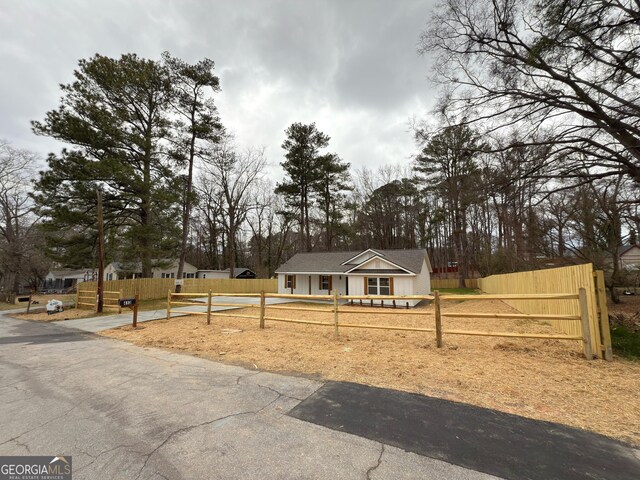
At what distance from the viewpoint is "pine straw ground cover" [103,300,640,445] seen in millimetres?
3291

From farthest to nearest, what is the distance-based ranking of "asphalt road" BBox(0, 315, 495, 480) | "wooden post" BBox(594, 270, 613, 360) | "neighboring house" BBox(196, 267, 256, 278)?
"neighboring house" BBox(196, 267, 256, 278) < "wooden post" BBox(594, 270, 613, 360) < "asphalt road" BBox(0, 315, 495, 480)

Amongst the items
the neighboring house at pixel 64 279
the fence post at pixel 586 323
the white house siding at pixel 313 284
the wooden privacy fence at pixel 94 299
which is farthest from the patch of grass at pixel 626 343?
the neighboring house at pixel 64 279

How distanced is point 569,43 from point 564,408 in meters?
8.48

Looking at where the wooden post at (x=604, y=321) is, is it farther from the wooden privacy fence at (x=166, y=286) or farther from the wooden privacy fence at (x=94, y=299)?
the wooden privacy fence at (x=94, y=299)

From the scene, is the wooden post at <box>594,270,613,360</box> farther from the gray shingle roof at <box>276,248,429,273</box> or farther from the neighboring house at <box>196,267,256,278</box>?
the neighboring house at <box>196,267,256,278</box>

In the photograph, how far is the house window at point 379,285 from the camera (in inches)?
712

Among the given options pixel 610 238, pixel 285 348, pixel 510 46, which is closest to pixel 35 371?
pixel 285 348

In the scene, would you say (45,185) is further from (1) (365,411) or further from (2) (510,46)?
(2) (510,46)

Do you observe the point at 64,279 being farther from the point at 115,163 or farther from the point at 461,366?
the point at 461,366

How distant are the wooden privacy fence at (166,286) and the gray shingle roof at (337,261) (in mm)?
4235

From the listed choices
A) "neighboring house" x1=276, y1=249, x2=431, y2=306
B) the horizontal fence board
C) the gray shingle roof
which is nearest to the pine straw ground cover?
the horizontal fence board

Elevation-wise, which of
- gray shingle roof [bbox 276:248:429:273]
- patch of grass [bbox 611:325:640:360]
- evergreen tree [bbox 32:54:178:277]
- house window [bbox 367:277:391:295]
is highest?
evergreen tree [bbox 32:54:178:277]

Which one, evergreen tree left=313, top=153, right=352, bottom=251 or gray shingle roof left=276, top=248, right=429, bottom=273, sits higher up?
evergreen tree left=313, top=153, right=352, bottom=251

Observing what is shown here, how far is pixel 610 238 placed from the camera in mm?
13133
